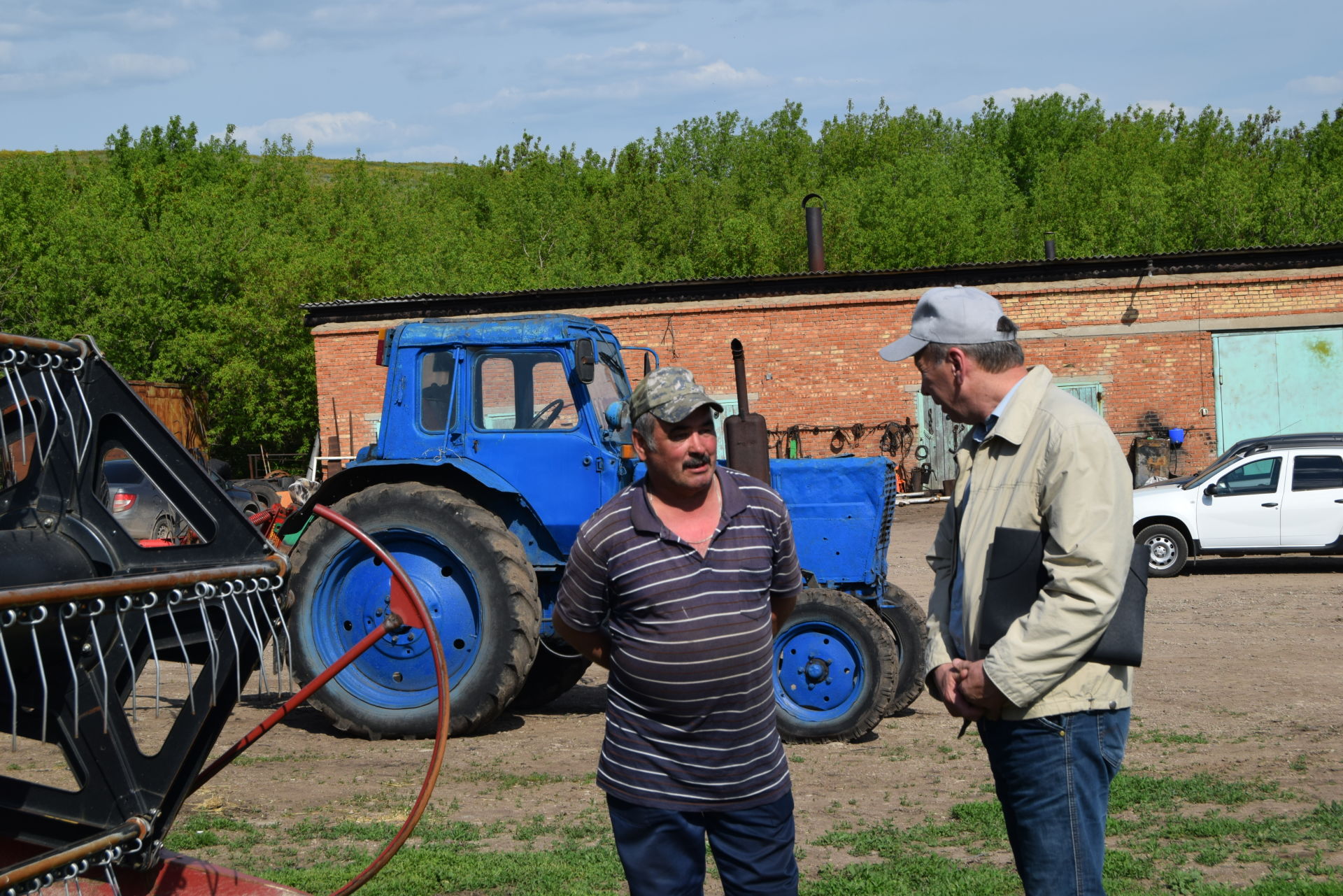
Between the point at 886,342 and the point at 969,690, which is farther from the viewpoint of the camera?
the point at 886,342

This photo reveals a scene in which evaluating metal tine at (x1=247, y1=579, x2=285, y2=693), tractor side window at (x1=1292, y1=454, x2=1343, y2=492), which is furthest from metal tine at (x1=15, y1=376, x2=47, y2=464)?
tractor side window at (x1=1292, y1=454, x2=1343, y2=492)

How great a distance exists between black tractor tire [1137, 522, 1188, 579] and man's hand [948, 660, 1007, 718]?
12515 millimetres

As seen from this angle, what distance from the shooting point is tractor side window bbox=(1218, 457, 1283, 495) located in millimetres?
14414

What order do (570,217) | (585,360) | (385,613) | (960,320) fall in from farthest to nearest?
(570,217), (585,360), (385,613), (960,320)

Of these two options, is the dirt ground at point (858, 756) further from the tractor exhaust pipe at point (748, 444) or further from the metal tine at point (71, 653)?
the metal tine at point (71, 653)

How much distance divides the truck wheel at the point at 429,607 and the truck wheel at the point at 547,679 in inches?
37.0

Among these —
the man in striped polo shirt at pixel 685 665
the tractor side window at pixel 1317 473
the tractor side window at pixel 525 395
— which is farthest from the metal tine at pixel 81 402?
the tractor side window at pixel 1317 473

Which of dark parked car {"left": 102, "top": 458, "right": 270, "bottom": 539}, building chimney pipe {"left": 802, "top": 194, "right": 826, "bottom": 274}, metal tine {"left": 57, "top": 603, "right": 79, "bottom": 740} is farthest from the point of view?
building chimney pipe {"left": 802, "top": 194, "right": 826, "bottom": 274}

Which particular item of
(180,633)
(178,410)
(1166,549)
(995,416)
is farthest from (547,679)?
(178,410)

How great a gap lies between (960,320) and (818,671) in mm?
4709

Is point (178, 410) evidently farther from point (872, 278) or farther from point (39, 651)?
point (39, 651)

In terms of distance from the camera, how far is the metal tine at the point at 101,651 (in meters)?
2.81

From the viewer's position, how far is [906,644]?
7.91 m

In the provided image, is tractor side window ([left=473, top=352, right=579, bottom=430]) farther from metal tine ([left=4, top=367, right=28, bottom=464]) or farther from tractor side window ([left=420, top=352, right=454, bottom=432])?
metal tine ([left=4, top=367, right=28, bottom=464])
